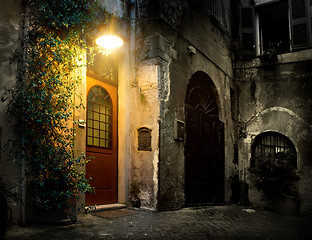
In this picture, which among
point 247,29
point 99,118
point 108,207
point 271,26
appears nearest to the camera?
point 108,207

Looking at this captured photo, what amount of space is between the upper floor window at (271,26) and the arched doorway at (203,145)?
2.75 metres

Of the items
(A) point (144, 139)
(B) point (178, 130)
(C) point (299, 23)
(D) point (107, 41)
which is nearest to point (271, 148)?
(C) point (299, 23)

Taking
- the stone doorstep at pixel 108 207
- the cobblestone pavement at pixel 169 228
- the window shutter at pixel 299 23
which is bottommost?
the cobblestone pavement at pixel 169 228

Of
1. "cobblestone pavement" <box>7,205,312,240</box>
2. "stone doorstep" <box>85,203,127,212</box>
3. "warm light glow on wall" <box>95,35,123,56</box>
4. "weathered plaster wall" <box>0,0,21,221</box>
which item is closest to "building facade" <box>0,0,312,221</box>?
"weathered plaster wall" <box>0,0,21,221</box>

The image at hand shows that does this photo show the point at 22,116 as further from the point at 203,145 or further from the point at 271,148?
the point at 271,148

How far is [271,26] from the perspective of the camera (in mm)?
10250

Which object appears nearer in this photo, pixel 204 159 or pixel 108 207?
pixel 108 207

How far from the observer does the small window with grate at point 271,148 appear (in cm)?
888

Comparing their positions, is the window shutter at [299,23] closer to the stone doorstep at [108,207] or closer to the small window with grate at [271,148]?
the small window with grate at [271,148]

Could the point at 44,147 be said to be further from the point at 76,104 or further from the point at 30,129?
the point at 76,104

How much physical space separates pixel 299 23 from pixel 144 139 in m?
6.64

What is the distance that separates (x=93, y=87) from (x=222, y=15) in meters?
5.60

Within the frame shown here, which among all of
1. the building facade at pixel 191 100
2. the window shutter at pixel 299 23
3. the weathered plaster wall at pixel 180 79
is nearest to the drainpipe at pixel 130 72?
the building facade at pixel 191 100

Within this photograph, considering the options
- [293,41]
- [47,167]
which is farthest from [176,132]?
[293,41]
